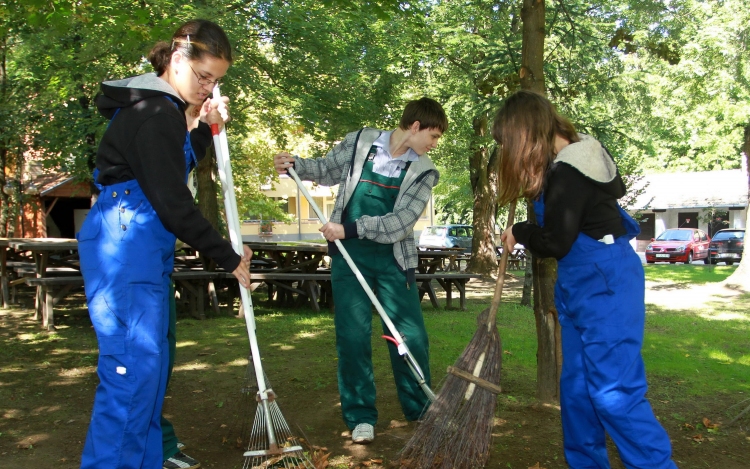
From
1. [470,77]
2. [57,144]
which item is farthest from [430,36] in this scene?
[57,144]

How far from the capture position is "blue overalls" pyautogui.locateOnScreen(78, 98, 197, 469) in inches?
95.9

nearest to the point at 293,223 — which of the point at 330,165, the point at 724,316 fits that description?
the point at 724,316

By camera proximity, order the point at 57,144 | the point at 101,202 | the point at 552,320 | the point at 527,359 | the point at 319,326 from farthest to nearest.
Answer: the point at 57,144, the point at 319,326, the point at 527,359, the point at 552,320, the point at 101,202

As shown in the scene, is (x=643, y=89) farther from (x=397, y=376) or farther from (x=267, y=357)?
(x=397, y=376)

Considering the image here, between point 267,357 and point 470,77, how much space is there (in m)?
11.1

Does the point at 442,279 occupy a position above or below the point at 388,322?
below

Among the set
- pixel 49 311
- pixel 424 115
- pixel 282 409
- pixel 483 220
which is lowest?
pixel 282 409

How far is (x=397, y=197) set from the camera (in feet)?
13.4

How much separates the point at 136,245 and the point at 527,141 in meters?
1.69

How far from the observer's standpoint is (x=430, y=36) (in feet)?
49.1

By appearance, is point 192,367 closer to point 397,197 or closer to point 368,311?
point 368,311

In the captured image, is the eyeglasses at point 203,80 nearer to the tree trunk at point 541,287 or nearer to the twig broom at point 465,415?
the twig broom at point 465,415

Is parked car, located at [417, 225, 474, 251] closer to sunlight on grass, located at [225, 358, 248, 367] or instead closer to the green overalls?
sunlight on grass, located at [225, 358, 248, 367]

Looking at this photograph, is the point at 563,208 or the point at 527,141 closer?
the point at 563,208
